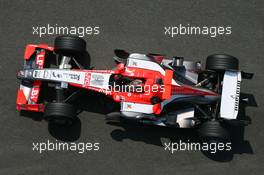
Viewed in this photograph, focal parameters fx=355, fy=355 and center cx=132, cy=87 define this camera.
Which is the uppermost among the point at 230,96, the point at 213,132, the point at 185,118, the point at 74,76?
the point at 74,76

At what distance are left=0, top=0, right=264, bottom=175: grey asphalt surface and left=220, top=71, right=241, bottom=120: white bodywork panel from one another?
0.76 meters

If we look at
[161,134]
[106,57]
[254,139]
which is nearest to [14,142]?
[106,57]

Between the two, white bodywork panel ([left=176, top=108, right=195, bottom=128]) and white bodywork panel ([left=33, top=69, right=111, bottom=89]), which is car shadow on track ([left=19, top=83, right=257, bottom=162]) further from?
white bodywork panel ([left=33, top=69, right=111, bottom=89])

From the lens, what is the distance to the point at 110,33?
6.44 meters

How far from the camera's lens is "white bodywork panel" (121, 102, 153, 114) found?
18.6 ft

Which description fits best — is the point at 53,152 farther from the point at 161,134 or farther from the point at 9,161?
the point at 161,134

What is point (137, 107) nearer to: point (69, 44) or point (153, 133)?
point (153, 133)

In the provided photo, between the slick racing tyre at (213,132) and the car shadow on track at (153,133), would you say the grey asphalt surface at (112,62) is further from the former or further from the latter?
the slick racing tyre at (213,132)

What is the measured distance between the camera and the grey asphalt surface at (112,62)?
625 centimetres

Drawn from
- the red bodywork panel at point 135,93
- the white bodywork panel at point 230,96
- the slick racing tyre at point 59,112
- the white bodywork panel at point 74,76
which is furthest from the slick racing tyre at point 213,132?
the slick racing tyre at point 59,112

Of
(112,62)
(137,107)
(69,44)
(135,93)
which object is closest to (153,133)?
(137,107)

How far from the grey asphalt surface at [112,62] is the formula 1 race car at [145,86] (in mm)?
416

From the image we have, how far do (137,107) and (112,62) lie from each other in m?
1.10

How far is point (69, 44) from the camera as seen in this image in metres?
5.91
